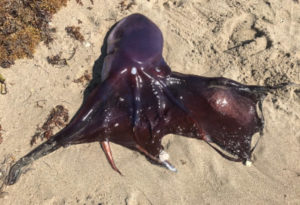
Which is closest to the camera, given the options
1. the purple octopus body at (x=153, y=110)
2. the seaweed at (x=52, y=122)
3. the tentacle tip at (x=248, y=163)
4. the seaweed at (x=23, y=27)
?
the purple octopus body at (x=153, y=110)

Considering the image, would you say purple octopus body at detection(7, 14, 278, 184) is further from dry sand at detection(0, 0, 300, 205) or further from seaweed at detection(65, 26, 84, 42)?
seaweed at detection(65, 26, 84, 42)

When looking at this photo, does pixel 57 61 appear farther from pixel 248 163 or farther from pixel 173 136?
pixel 248 163

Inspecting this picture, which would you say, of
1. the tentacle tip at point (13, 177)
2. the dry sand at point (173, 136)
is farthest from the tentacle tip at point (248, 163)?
the tentacle tip at point (13, 177)

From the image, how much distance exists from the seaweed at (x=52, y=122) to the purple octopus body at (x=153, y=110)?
12.6 inches

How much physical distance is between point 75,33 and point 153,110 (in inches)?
70.4

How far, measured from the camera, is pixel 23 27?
13.9 feet

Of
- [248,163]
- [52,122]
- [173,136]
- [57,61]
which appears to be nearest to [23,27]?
[57,61]

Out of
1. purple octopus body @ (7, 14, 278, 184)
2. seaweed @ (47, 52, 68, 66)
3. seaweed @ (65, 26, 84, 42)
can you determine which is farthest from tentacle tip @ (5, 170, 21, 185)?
seaweed @ (65, 26, 84, 42)

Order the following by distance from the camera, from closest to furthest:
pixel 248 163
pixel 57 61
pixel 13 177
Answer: pixel 13 177
pixel 248 163
pixel 57 61

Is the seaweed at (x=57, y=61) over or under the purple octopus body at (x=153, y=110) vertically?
over

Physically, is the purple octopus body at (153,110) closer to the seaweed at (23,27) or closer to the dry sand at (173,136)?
the dry sand at (173,136)

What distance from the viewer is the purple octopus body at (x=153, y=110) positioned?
335 cm

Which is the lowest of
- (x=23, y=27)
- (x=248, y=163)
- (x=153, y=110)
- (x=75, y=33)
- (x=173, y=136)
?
(x=248, y=163)

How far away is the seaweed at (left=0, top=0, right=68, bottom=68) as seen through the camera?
4.11 metres
